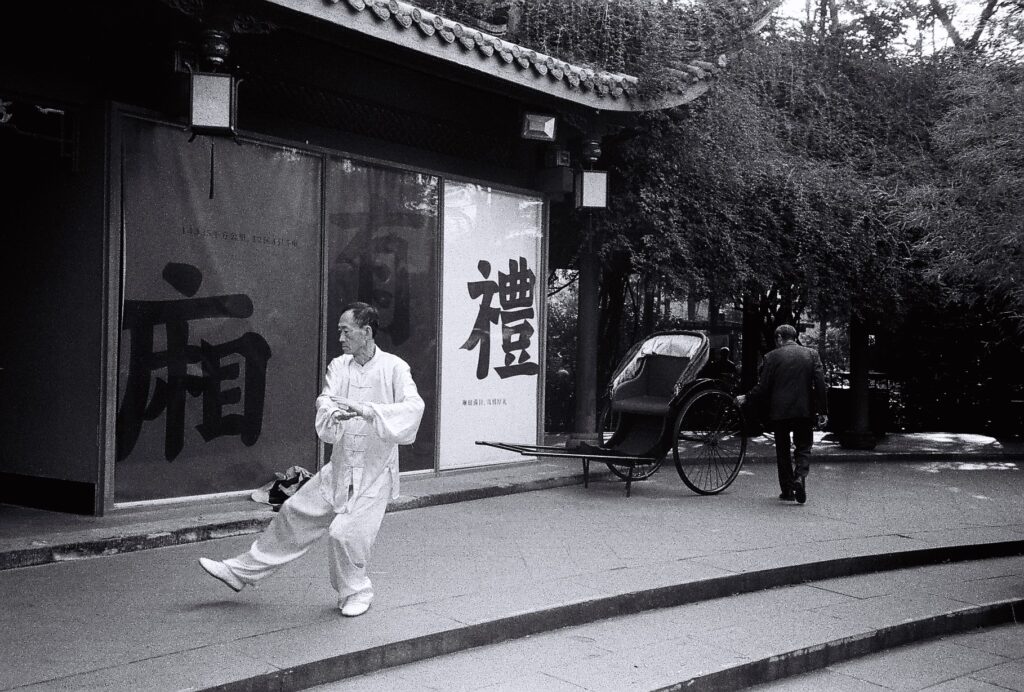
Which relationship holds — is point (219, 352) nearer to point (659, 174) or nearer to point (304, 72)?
point (304, 72)

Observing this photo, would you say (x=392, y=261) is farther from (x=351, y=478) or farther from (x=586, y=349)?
(x=351, y=478)

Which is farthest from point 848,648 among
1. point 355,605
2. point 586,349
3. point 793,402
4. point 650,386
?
point 586,349

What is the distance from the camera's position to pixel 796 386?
923 centimetres

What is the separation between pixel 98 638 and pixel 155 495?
2.86m

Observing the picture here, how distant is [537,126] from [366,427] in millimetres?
5381

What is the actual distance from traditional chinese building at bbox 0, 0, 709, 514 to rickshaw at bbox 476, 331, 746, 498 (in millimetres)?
1530

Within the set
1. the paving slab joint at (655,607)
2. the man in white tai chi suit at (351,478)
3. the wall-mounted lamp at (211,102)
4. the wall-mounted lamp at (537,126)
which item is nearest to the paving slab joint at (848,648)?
the paving slab joint at (655,607)

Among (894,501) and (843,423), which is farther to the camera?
(843,423)

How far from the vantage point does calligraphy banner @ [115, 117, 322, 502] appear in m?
7.16

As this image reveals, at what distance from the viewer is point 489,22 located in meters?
11.4

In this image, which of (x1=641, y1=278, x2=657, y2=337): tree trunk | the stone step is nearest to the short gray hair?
the stone step

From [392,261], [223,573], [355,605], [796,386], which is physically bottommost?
[355,605]

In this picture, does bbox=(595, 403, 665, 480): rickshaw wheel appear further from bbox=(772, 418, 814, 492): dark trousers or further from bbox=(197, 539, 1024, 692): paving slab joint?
bbox=(197, 539, 1024, 692): paving slab joint

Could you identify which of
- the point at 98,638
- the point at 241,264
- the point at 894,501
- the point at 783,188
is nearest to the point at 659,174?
the point at 783,188
